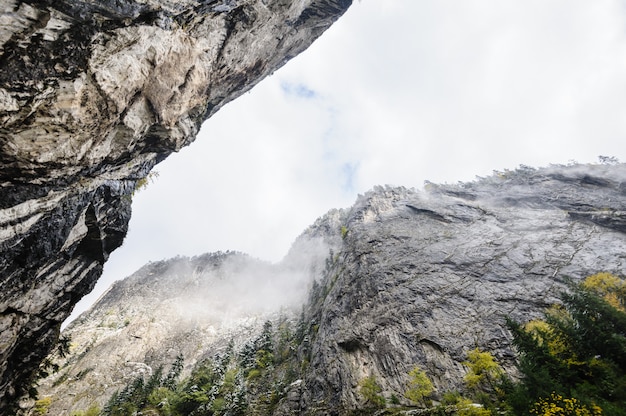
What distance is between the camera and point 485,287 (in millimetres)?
42500

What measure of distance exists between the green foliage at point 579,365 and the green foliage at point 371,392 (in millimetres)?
11495

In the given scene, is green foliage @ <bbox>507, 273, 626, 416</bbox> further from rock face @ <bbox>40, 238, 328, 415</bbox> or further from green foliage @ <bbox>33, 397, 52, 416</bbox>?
green foliage @ <bbox>33, 397, 52, 416</bbox>

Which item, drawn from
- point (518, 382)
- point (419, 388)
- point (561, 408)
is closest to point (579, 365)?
point (518, 382)

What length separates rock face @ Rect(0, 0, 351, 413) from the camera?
35.8ft

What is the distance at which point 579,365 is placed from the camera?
23266 millimetres

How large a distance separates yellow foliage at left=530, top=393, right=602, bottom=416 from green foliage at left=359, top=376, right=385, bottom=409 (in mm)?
13836

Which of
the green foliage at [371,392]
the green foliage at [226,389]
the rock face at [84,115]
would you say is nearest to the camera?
the rock face at [84,115]

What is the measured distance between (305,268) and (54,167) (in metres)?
87.2

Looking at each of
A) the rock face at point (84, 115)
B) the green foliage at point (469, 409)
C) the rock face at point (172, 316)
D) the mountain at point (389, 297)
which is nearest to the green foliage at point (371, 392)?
the mountain at point (389, 297)

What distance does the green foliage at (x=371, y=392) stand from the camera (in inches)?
1150

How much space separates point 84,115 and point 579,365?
3587 cm

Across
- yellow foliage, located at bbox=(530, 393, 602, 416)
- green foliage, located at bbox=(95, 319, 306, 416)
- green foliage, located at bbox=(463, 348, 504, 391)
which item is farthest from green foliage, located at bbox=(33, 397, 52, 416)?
yellow foliage, located at bbox=(530, 393, 602, 416)

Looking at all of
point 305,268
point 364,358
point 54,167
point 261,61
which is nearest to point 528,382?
point 364,358

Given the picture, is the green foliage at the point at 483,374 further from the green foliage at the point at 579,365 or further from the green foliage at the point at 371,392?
the green foliage at the point at 371,392
